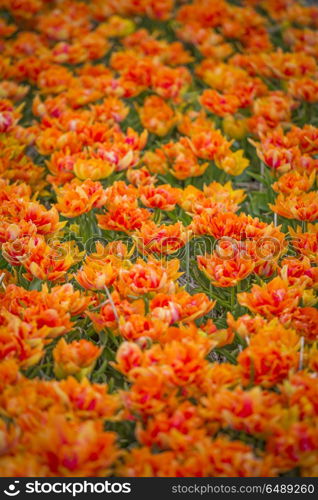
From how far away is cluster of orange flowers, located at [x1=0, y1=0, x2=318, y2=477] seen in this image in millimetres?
1535

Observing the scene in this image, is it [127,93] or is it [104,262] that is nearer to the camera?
[104,262]

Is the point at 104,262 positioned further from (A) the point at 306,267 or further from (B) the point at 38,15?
(B) the point at 38,15

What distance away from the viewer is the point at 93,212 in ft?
8.41

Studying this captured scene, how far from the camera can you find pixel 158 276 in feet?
6.30

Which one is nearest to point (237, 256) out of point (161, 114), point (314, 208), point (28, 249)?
point (314, 208)

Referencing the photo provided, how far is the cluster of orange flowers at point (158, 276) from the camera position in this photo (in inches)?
60.4

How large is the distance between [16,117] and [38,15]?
1.82 metres

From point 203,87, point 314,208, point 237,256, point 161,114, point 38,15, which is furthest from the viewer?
point 38,15
